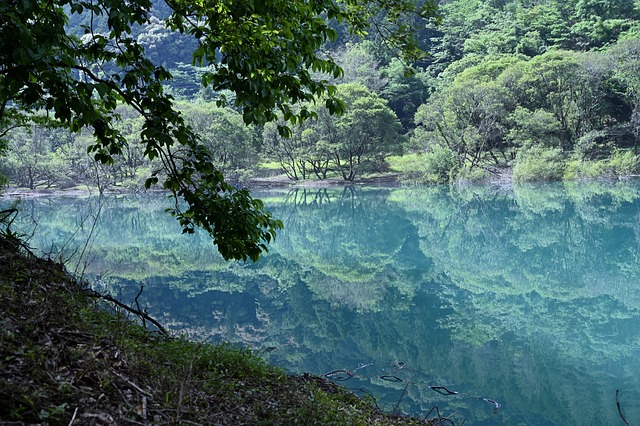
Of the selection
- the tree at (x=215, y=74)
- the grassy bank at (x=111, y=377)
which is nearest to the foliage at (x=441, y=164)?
the tree at (x=215, y=74)

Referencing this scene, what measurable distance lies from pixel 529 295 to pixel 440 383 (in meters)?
5.67

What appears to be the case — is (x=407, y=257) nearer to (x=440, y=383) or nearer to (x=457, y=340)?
(x=457, y=340)

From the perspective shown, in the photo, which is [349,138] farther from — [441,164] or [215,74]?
[215,74]

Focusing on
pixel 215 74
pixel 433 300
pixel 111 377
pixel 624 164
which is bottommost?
pixel 433 300

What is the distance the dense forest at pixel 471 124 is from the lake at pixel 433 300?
43.9 ft

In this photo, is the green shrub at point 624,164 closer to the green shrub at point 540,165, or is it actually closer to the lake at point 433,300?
the green shrub at point 540,165

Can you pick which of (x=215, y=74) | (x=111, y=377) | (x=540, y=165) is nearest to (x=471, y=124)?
(x=540, y=165)

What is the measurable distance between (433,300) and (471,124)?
3311 cm

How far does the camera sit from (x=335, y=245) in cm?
1958

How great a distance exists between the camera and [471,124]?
41781 millimetres

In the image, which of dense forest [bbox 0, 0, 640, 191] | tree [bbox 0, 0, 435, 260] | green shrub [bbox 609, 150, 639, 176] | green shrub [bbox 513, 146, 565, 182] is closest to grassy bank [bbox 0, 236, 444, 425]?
tree [bbox 0, 0, 435, 260]

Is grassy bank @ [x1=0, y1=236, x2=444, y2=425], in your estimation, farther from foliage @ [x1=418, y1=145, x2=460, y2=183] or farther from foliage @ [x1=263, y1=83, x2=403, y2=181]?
foliage @ [x1=263, y1=83, x2=403, y2=181]

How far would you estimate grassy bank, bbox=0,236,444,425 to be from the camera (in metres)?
2.37

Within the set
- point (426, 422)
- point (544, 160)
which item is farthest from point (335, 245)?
point (544, 160)
